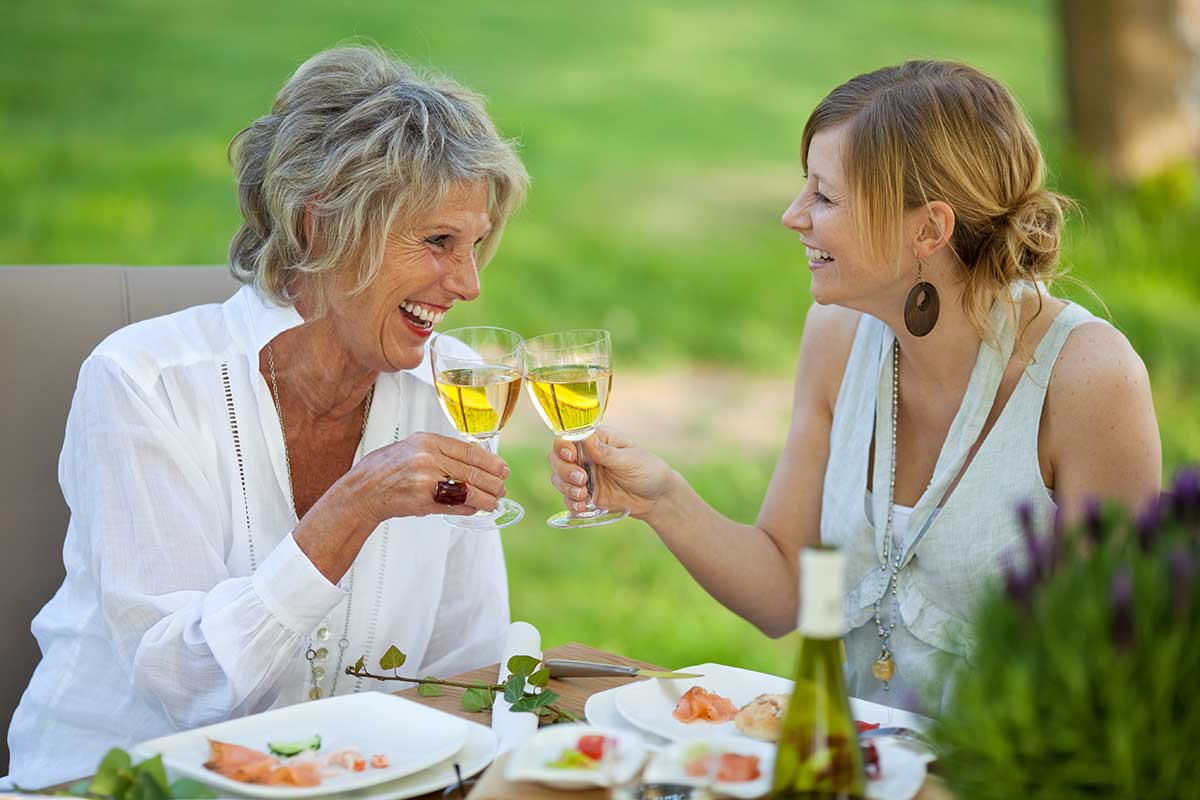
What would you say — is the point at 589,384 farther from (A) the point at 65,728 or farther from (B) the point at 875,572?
(A) the point at 65,728

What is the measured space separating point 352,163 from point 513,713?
103 cm

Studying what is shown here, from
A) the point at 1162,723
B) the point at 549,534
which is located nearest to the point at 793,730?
the point at 1162,723

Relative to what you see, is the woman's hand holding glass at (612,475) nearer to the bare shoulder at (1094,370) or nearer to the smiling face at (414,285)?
the smiling face at (414,285)

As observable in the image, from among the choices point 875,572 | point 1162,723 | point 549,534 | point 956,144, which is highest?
point 956,144

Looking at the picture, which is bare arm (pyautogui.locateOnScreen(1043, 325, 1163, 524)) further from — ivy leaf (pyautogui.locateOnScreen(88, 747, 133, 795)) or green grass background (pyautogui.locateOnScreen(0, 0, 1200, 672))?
green grass background (pyautogui.locateOnScreen(0, 0, 1200, 672))

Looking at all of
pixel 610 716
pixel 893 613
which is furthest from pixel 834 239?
pixel 610 716

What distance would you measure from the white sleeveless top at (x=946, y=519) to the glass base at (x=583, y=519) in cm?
43

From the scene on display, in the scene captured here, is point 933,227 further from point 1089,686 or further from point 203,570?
point 1089,686

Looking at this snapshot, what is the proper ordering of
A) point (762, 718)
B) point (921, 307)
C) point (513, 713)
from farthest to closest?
1. point (921, 307)
2. point (513, 713)
3. point (762, 718)

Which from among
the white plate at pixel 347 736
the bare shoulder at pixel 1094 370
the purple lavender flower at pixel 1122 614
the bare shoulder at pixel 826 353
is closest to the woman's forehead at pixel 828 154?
the bare shoulder at pixel 826 353

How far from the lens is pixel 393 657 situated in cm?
202

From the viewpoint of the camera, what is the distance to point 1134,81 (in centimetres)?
736

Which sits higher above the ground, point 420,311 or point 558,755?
point 420,311

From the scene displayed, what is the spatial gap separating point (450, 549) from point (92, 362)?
29.9 inches
